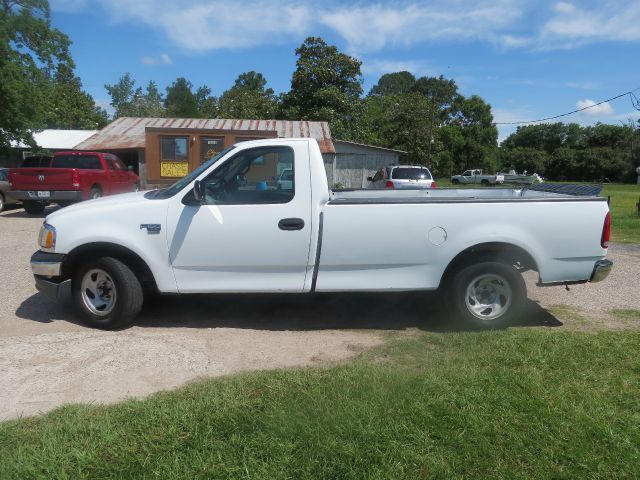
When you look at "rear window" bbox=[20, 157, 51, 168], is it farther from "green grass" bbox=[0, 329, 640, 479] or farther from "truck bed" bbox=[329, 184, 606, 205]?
"green grass" bbox=[0, 329, 640, 479]

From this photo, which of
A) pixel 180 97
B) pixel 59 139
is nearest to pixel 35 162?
pixel 59 139

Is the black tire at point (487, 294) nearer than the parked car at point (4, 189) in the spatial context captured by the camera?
Yes

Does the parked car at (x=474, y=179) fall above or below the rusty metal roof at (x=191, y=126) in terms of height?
below

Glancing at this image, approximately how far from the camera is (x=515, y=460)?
3.03m

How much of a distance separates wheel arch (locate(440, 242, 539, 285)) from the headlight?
12.5ft

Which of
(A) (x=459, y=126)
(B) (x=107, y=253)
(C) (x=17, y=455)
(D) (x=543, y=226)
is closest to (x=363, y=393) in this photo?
(C) (x=17, y=455)

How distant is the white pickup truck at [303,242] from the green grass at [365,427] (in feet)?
3.41

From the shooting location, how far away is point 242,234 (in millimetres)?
5078

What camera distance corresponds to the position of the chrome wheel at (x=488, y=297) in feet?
17.2

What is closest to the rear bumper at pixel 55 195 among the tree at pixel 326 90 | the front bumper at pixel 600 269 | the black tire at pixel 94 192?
the black tire at pixel 94 192

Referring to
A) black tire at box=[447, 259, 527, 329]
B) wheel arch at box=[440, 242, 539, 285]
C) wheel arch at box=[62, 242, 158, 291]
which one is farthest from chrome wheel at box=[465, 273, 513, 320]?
wheel arch at box=[62, 242, 158, 291]

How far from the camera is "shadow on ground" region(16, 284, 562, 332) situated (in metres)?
5.56

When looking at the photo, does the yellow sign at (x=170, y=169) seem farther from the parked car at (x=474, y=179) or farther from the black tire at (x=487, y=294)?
the parked car at (x=474, y=179)

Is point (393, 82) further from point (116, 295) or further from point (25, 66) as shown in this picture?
point (116, 295)
